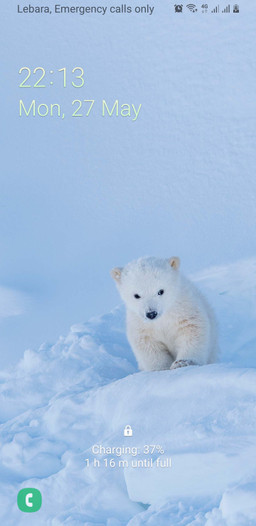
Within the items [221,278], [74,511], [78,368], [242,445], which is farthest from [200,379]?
[221,278]

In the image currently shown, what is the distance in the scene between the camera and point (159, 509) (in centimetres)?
357

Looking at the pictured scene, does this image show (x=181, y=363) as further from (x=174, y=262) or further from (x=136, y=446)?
(x=136, y=446)

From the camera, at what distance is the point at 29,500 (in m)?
3.88

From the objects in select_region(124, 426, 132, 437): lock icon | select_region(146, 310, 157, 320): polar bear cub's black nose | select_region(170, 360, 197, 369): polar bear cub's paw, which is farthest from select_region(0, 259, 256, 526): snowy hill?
select_region(146, 310, 157, 320): polar bear cub's black nose

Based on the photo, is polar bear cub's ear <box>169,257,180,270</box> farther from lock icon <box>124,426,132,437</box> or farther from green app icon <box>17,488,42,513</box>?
green app icon <box>17,488,42,513</box>

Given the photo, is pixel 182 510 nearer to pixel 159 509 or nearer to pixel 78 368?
pixel 159 509

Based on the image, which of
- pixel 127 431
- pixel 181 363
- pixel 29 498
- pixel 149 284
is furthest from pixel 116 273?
pixel 29 498

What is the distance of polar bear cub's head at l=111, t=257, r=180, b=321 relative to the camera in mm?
4773

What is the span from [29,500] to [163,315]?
1.70 metres

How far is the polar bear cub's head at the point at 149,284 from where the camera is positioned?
477cm

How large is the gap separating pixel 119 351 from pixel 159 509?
9.67ft

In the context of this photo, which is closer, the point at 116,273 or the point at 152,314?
the point at 152,314

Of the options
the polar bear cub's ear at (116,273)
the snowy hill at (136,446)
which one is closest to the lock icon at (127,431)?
the snowy hill at (136,446)

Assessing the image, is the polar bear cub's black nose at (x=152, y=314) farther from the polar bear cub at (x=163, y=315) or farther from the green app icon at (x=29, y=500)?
the green app icon at (x=29, y=500)
